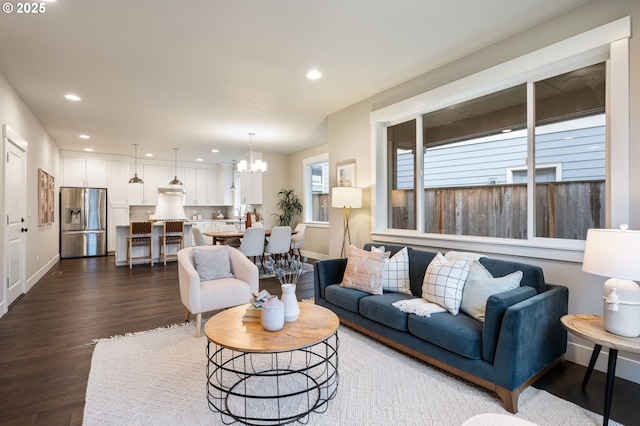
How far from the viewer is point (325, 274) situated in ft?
11.3

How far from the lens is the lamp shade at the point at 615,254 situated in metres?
1.74

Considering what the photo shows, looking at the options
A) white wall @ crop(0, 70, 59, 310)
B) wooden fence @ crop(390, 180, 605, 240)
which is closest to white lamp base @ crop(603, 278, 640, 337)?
wooden fence @ crop(390, 180, 605, 240)

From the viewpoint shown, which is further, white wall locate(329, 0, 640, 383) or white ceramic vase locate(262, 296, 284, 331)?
white wall locate(329, 0, 640, 383)

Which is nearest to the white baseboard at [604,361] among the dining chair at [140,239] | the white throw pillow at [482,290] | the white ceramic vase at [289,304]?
the white throw pillow at [482,290]

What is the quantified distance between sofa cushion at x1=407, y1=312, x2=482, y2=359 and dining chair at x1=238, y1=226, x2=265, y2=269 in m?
3.72

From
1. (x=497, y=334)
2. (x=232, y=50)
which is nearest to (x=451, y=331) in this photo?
(x=497, y=334)

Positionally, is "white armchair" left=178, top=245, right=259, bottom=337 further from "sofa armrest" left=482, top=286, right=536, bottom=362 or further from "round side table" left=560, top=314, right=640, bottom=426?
"round side table" left=560, top=314, right=640, bottom=426

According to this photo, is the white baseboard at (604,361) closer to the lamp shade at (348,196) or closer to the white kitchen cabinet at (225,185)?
the lamp shade at (348,196)

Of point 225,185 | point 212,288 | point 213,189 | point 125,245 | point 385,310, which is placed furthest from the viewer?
point 213,189

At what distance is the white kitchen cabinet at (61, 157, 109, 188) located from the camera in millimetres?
8078

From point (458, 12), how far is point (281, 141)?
5052 mm

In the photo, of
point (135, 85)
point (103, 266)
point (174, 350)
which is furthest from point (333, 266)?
point (103, 266)

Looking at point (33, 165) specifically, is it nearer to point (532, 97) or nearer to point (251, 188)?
point (251, 188)

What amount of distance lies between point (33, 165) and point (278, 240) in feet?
14.0
